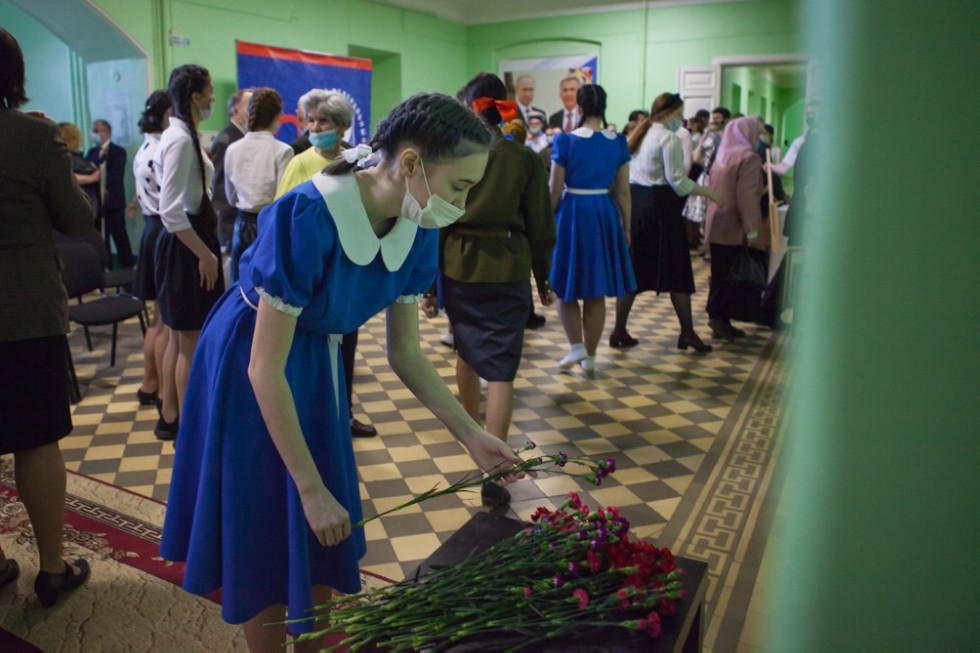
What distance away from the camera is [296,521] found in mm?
1516

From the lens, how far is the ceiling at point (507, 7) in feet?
39.8

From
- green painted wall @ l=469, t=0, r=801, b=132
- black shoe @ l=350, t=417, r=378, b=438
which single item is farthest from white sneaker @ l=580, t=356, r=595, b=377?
green painted wall @ l=469, t=0, r=801, b=132

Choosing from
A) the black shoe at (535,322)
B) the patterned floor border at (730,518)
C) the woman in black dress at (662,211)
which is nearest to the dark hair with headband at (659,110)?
the woman in black dress at (662,211)

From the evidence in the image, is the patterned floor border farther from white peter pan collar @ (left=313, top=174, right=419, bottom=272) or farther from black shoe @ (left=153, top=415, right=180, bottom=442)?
black shoe @ (left=153, top=415, right=180, bottom=442)

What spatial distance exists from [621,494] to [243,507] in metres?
1.94

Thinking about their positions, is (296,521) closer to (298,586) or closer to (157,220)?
(298,586)

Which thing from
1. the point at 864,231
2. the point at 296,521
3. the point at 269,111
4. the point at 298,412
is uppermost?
the point at 269,111

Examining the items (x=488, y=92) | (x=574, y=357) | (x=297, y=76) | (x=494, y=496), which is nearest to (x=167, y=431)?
(x=494, y=496)

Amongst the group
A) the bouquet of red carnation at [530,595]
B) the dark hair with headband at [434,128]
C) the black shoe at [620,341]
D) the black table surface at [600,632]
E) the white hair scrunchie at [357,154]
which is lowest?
the black shoe at [620,341]

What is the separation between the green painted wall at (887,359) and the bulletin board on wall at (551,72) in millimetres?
12677

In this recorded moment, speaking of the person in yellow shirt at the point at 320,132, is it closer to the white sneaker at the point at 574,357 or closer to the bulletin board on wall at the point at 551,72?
the white sneaker at the point at 574,357

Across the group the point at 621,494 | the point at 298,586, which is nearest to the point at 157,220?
the point at 621,494

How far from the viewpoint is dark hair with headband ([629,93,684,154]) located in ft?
16.0

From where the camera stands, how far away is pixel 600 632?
A: 1.24 m
